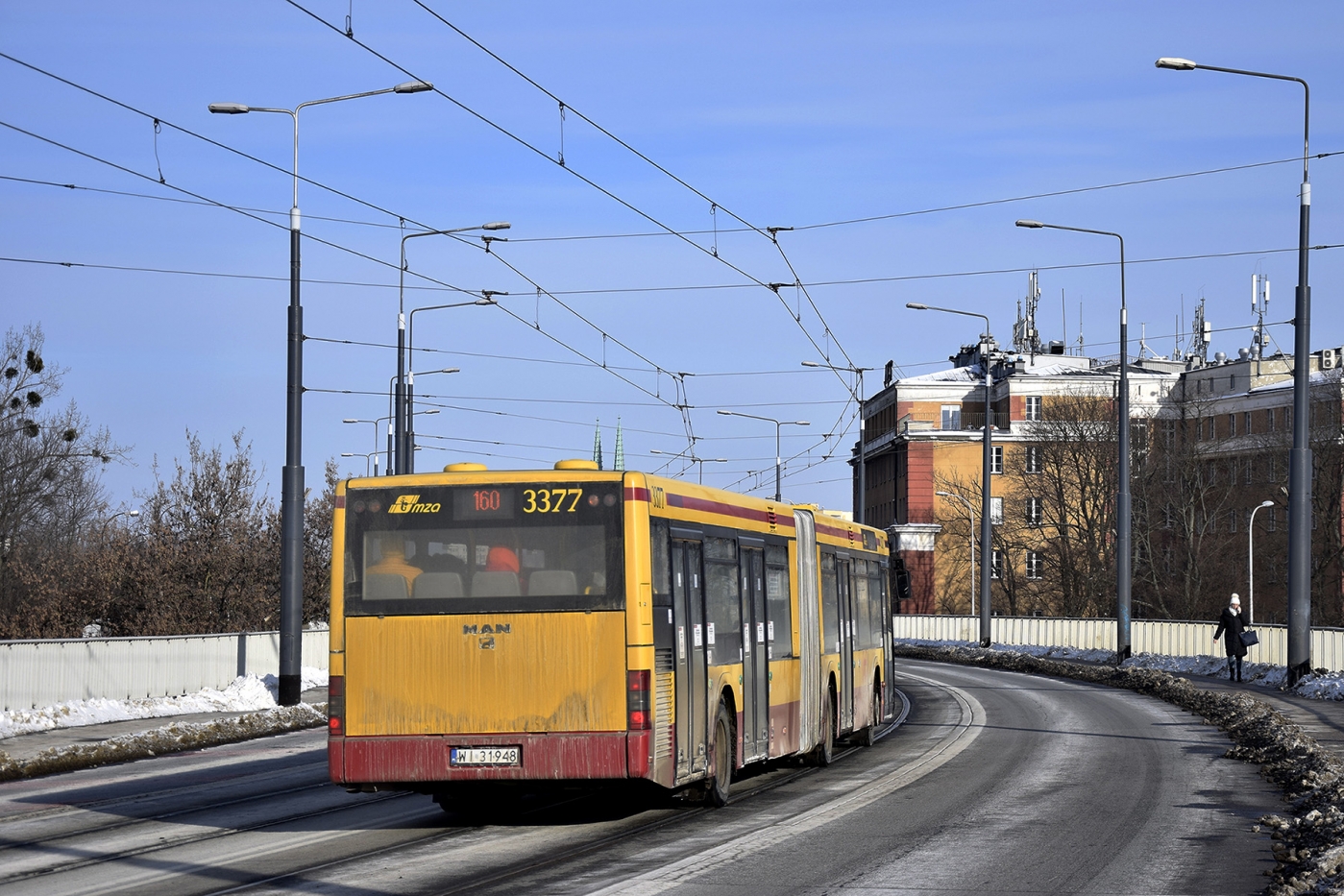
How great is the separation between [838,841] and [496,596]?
307 cm

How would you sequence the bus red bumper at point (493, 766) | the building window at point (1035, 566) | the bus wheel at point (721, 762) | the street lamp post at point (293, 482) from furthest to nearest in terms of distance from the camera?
the building window at point (1035, 566) → the street lamp post at point (293, 482) → the bus wheel at point (721, 762) → the bus red bumper at point (493, 766)

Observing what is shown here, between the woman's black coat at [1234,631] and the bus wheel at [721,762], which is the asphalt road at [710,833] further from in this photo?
the woman's black coat at [1234,631]

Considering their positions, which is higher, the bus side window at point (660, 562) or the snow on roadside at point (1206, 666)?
the bus side window at point (660, 562)

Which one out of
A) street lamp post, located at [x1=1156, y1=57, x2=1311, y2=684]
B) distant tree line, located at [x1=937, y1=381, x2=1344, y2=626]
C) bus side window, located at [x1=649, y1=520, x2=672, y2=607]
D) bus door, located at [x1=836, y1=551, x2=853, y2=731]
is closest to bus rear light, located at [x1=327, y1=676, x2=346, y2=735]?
bus side window, located at [x1=649, y1=520, x2=672, y2=607]

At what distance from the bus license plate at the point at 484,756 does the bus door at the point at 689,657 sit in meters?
1.40

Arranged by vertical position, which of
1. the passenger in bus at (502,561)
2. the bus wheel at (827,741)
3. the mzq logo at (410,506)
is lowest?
the bus wheel at (827,741)

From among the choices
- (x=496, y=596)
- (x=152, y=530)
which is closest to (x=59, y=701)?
(x=152, y=530)

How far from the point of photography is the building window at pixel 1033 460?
91.6m

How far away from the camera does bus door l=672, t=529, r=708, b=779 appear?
44.4 feet

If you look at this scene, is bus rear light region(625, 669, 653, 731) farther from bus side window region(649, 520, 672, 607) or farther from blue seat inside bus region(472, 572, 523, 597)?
blue seat inside bus region(472, 572, 523, 597)

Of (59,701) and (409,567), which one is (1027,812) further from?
(59,701)

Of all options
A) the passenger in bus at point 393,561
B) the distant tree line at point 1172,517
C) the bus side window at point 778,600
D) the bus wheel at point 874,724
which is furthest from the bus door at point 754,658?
the distant tree line at point 1172,517

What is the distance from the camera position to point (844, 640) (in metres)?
20.5

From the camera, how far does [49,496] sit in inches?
1821
